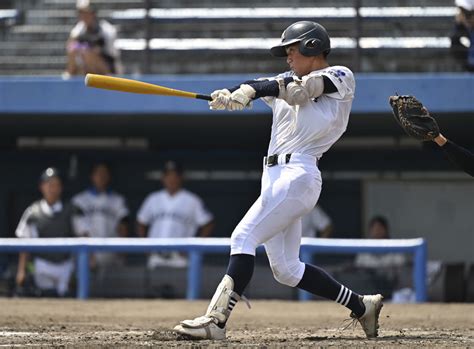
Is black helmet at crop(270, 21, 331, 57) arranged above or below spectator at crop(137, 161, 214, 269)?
above

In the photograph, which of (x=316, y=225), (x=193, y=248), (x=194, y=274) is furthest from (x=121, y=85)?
(x=316, y=225)

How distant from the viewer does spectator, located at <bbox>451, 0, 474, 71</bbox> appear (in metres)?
10.4


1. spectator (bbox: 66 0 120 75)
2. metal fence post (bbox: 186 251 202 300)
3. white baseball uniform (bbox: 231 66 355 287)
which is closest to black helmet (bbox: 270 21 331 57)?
white baseball uniform (bbox: 231 66 355 287)

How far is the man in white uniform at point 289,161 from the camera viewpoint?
17.7 ft

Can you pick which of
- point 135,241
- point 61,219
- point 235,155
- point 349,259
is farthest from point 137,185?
point 349,259

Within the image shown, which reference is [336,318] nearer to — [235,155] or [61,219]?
[61,219]

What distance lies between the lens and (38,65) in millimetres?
13211

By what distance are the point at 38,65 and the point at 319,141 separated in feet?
26.6

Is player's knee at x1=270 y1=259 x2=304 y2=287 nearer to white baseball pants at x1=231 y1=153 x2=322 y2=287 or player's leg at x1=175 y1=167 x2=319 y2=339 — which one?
white baseball pants at x1=231 y1=153 x2=322 y2=287

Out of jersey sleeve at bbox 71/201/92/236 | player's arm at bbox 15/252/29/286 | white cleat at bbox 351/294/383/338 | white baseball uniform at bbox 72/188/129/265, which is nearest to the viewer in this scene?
white cleat at bbox 351/294/383/338

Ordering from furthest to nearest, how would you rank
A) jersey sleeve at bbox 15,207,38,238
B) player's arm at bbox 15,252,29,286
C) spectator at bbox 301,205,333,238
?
1. spectator at bbox 301,205,333,238
2. jersey sleeve at bbox 15,207,38,238
3. player's arm at bbox 15,252,29,286

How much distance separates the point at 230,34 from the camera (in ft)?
41.4

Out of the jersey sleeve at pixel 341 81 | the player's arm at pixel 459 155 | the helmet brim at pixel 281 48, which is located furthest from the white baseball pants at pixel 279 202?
the player's arm at pixel 459 155

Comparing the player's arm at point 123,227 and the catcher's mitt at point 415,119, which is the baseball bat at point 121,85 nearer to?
the catcher's mitt at point 415,119
